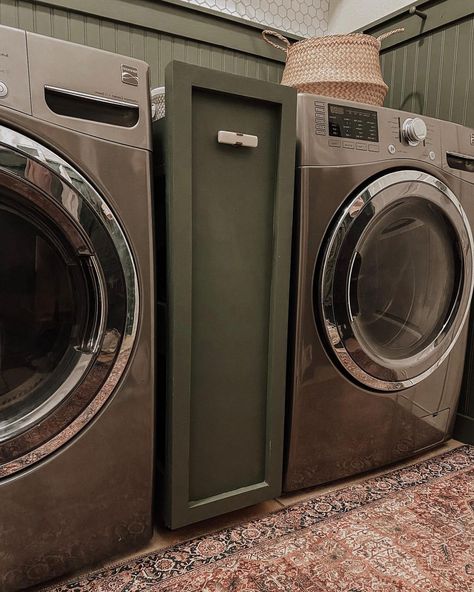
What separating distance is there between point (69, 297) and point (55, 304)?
1.1 inches

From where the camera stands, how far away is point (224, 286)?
1071 millimetres

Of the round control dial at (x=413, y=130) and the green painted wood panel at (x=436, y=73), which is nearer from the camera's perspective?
the round control dial at (x=413, y=130)

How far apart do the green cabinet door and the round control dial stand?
37 centimetres

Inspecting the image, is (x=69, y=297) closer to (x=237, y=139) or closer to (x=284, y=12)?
(x=237, y=139)

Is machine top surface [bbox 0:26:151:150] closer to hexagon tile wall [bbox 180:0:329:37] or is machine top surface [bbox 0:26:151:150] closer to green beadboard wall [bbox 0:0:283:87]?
green beadboard wall [bbox 0:0:283:87]

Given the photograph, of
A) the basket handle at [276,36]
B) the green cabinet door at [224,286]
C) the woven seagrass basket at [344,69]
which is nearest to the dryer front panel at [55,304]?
the green cabinet door at [224,286]

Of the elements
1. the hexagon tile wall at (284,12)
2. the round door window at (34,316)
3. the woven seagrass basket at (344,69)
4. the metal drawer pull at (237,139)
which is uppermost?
the hexagon tile wall at (284,12)

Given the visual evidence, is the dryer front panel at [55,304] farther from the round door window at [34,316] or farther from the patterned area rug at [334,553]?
the patterned area rug at [334,553]

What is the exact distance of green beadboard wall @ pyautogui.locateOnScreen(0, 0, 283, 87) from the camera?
4.63ft

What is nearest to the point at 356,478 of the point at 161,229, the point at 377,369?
the point at 377,369

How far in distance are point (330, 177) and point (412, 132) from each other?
0.30m

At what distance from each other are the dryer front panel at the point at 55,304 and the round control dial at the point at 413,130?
2.74ft

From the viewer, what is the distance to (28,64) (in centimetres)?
79

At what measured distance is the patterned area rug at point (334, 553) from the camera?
3.14 ft
